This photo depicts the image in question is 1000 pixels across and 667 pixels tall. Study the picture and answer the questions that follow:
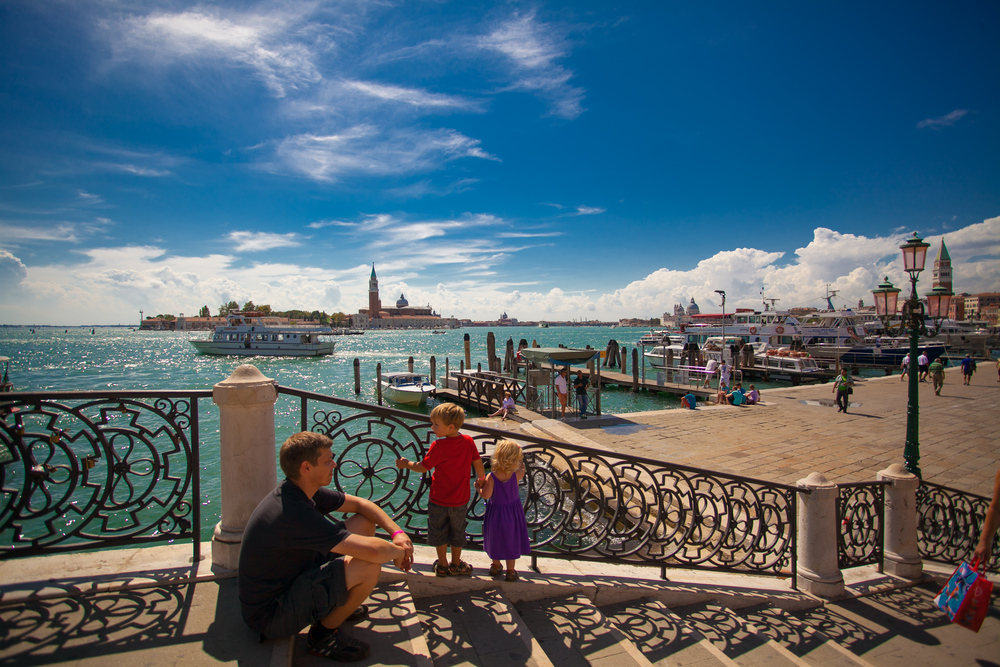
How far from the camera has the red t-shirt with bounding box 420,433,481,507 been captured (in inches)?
123

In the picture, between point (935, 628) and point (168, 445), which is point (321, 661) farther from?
point (168, 445)

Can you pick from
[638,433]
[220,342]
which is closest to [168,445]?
[638,433]

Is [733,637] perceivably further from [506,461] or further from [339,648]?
[339,648]

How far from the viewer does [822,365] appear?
1378 inches

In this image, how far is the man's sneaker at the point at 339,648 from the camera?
7.42ft

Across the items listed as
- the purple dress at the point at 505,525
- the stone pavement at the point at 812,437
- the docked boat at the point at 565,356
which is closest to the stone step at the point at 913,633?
the purple dress at the point at 505,525

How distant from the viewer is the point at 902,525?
4609mm

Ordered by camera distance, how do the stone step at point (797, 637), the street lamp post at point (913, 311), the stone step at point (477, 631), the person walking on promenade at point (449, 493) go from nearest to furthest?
the stone step at point (477, 631)
the person walking on promenade at point (449, 493)
the stone step at point (797, 637)
the street lamp post at point (913, 311)

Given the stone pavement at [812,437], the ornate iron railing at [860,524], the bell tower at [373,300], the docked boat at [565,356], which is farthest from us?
the bell tower at [373,300]

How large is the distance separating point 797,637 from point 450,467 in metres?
3.06

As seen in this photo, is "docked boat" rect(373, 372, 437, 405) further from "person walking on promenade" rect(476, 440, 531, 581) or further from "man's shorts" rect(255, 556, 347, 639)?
"man's shorts" rect(255, 556, 347, 639)

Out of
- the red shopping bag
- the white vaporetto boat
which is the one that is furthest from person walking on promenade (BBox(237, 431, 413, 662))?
the white vaporetto boat

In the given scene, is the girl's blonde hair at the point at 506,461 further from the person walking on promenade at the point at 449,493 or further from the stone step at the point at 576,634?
the stone step at the point at 576,634

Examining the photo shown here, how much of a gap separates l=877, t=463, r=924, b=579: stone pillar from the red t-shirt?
4289 mm
